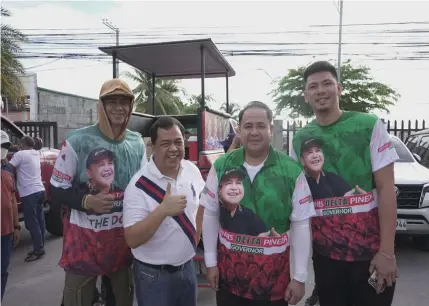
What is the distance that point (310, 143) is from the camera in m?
2.21

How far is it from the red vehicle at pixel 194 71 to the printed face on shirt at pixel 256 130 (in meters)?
1.58

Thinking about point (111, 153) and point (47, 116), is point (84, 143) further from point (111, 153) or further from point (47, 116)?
point (47, 116)

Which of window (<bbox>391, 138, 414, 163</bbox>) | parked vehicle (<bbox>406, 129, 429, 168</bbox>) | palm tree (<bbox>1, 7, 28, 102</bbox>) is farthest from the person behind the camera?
palm tree (<bbox>1, 7, 28, 102</bbox>)

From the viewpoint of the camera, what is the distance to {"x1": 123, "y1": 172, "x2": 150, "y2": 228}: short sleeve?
1.97 m

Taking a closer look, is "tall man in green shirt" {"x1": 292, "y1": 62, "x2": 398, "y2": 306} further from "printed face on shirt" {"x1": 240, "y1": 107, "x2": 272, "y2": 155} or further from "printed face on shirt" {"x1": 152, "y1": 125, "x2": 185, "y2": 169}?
"printed face on shirt" {"x1": 152, "y1": 125, "x2": 185, "y2": 169}

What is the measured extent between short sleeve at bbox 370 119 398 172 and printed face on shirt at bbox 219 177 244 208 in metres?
0.77

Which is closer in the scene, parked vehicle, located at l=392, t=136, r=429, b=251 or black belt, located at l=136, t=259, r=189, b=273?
black belt, located at l=136, t=259, r=189, b=273

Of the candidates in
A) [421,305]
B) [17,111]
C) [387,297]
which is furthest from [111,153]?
[17,111]

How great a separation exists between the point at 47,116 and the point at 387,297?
95.5 ft

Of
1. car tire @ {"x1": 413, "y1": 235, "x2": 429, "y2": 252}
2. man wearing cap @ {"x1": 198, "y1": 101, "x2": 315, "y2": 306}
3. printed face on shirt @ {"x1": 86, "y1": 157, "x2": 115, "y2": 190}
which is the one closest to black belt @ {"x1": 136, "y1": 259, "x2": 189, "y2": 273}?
man wearing cap @ {"x1": 198, "y1": 101, "x2": 315, "y2": 306}

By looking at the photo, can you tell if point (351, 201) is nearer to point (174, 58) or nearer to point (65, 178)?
point (65, 178)

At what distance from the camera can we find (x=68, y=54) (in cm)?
1784

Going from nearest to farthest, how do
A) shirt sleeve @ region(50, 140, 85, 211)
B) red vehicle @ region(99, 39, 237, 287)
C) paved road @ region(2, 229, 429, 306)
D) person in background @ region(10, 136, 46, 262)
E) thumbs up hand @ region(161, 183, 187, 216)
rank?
thumbs up hand @ region(161, 183, 187, 216) → shirt sleeve @ region(50, 140, 85, 211) → paved road @ region(2, 229, 429, 306) → red vehicle @ region(99, 39, 237, 287) → person in background @ region(10, 136, 46, 262)

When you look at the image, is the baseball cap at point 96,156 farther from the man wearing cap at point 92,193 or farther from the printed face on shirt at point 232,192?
the printed face on shirt at point 232,192
